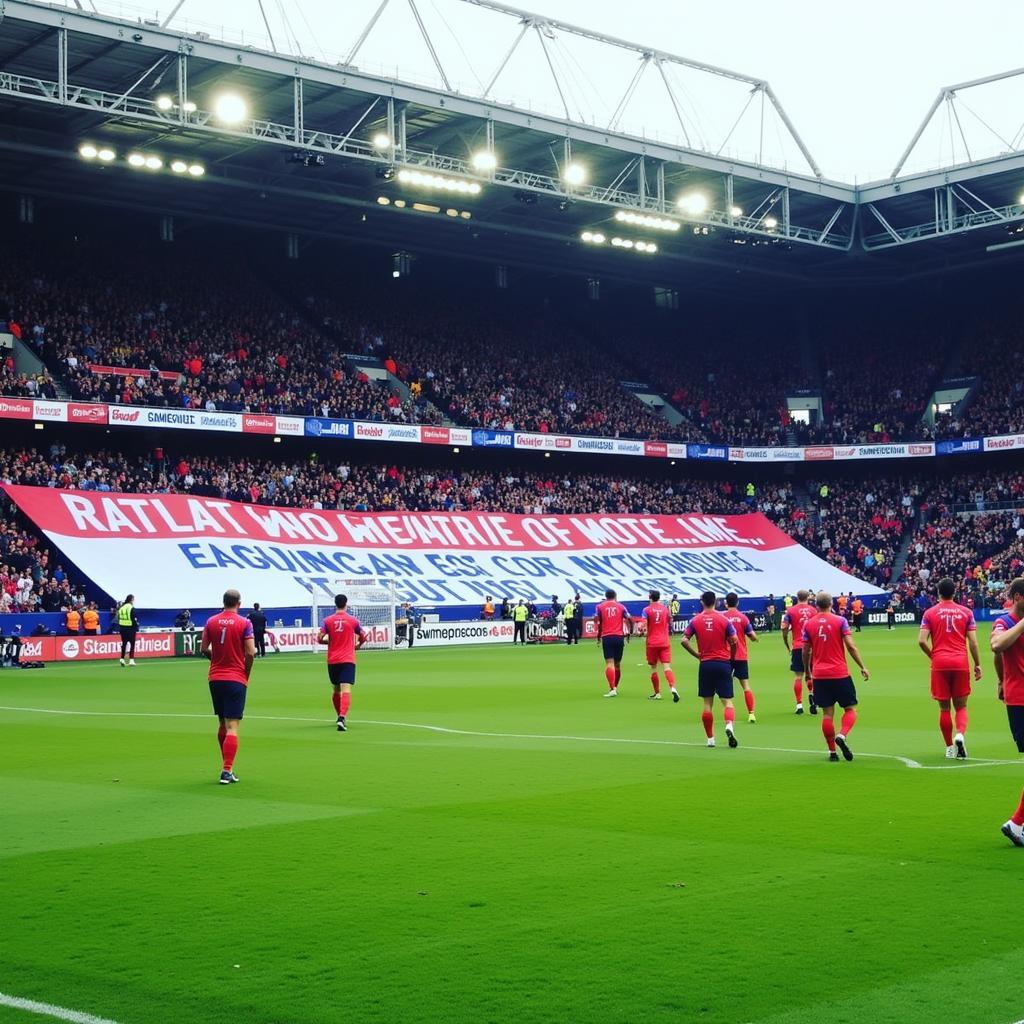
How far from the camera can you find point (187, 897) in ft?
30.5

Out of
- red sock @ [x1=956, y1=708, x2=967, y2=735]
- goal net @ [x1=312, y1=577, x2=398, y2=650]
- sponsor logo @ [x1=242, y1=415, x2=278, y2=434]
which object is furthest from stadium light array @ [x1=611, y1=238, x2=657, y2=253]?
red sock @ [x1=956, y1=708, x2=967, y2=735]

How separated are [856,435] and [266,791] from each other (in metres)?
65.0

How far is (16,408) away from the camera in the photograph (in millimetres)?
49406

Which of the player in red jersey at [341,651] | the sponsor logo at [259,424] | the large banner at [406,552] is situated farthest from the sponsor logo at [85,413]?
the player in red jersey at [341,651]

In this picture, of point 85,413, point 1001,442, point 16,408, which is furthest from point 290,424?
point 1001,442

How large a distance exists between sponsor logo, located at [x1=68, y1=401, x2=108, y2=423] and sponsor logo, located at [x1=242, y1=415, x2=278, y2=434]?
20.3 feet

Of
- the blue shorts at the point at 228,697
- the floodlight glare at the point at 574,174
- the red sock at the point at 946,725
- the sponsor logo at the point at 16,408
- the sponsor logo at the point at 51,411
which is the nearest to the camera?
the blue shorts at the point at 228,697

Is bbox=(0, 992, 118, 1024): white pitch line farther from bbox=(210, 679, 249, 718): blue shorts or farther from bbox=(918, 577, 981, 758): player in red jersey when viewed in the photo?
bbox=(918, 577, 981, 758): player in red jersey

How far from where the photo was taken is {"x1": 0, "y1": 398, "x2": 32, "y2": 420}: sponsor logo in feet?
161

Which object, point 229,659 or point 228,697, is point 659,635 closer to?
point 229,659

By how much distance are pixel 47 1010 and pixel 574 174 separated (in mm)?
52689

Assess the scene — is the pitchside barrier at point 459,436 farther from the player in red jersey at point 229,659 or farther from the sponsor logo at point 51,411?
the player in red jersey at point 229,659

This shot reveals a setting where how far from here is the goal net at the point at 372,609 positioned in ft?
162

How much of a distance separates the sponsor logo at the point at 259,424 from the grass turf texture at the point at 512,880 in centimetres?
3695
